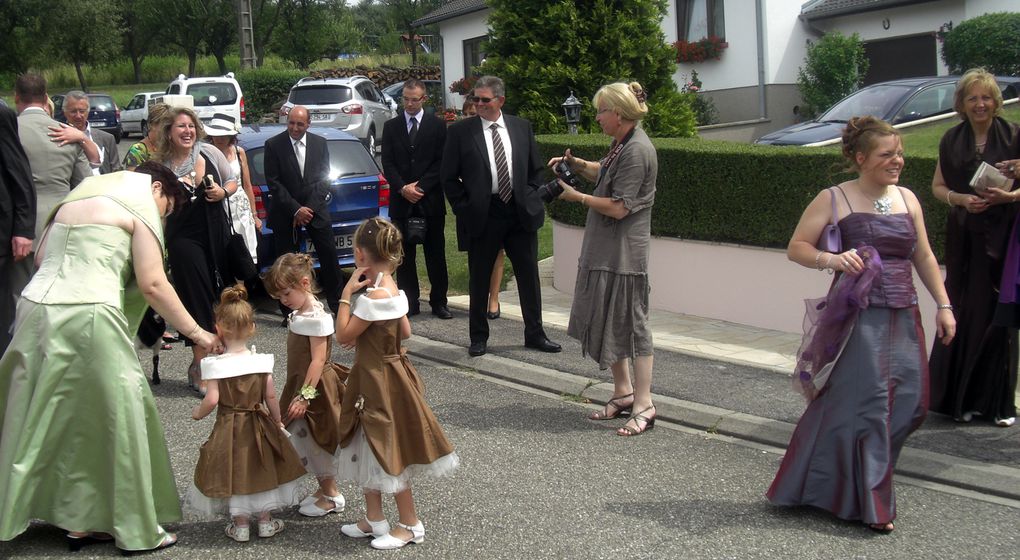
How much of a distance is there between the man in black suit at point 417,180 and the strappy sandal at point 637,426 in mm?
3492

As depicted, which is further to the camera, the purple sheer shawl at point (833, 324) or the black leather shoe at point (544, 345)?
the black leather shoe at point (544, 345)

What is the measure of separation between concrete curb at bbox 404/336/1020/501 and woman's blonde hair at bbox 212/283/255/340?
2.98 meters

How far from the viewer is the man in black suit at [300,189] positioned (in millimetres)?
9352

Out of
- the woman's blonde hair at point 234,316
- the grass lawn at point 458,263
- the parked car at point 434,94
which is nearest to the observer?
the woman's blonde hair at point 234,316

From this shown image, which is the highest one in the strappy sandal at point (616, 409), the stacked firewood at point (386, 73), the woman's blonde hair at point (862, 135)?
the stacked firewood at point (386, 73)

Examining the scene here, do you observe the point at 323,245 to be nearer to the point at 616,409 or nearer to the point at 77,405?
the point at 616,409

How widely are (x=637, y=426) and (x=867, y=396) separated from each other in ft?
5.85

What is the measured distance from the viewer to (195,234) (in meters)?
7.64

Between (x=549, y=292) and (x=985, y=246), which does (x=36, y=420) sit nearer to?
(x=985, y=246)

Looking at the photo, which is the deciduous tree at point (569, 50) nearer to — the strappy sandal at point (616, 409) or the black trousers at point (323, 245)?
the black trousers at point (323, 245)

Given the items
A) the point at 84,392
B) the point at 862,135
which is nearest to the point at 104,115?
the point at 84,392

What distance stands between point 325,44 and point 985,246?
52.9 meters

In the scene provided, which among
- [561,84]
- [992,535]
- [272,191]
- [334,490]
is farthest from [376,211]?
[992,535]

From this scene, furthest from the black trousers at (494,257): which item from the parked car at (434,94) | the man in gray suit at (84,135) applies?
the parked car at (434,94)
